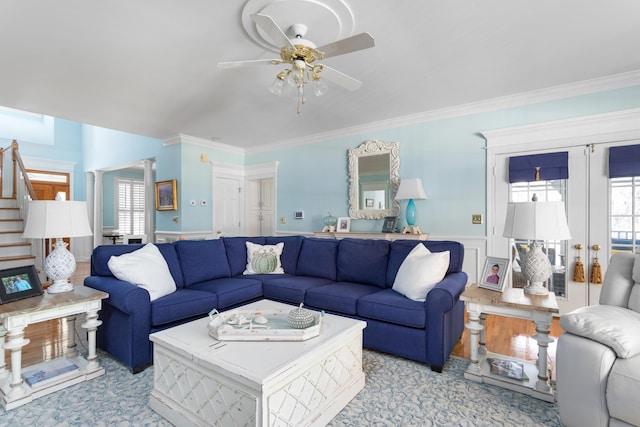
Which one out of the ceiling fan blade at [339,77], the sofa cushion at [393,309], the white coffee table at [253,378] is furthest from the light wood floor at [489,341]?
the ceiling fan blade at [339,77]

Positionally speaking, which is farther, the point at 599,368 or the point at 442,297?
the point at 442,297

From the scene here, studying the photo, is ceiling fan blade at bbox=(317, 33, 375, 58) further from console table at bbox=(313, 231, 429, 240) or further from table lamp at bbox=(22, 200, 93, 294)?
console table at bbox=(313, 231, 429, 240)

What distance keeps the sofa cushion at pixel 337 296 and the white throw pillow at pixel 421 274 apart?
37cm

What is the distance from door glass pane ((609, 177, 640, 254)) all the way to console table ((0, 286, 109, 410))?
4880 mm

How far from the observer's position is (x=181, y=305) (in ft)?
8.61

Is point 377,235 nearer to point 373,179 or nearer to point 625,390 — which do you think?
point 373,179

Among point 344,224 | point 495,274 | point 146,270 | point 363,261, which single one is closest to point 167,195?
point 344,224

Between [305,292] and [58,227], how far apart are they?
2.02 meters

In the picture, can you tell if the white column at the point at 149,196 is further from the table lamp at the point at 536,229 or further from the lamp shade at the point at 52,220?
the table lamp at the point at 536,229

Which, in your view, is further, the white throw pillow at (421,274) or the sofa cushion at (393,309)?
the white throw pillow at (421,274)

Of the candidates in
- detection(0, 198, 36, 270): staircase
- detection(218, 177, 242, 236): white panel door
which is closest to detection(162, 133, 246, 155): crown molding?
detection(218, 177, 242, 236): white panel door

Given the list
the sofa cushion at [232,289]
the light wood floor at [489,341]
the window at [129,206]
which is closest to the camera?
the light wood floor at [489,341]

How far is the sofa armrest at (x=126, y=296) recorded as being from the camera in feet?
7.63

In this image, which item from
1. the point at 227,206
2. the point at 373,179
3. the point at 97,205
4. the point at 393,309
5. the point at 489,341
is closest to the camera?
the point at 393,309
